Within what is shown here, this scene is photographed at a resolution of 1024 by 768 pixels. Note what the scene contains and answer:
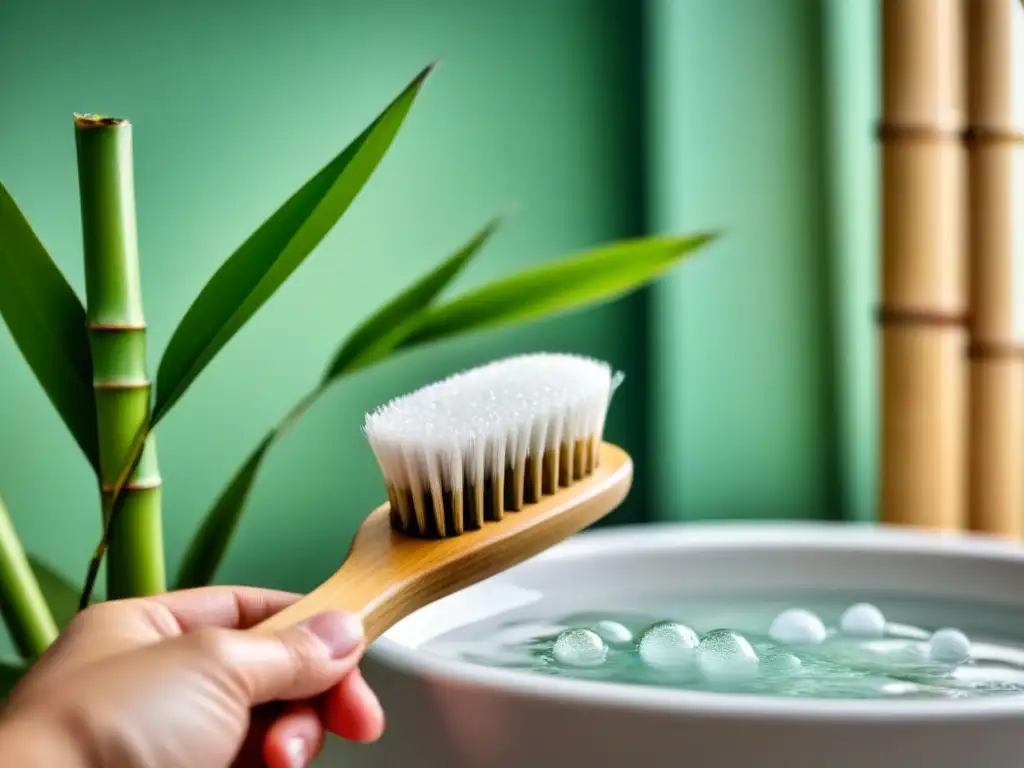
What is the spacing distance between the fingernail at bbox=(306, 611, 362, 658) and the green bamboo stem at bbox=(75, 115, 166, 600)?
0.14 m

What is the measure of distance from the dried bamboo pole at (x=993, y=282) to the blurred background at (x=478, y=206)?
16 centimetres

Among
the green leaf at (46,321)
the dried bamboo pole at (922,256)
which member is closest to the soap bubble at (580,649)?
the green leaf at (46,321)

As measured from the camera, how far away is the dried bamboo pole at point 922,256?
0.84 m

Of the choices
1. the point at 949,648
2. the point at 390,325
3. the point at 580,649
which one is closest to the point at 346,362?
the point at 390,325

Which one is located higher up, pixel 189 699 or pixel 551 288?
pixel 551 288

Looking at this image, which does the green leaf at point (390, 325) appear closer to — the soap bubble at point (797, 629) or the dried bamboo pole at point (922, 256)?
the soap bubble at point (797, 629)

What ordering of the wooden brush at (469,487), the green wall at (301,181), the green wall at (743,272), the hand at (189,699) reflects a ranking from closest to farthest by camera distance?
the hand at (189,699)
the wooden brush at (469,487)
the green wall at (301,181)
the green wall at (743,272)

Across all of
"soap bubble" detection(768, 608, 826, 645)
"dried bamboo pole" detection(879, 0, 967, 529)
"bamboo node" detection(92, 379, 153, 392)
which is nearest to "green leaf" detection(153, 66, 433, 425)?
"bamboo node" detection(92, 379, 153, 392)

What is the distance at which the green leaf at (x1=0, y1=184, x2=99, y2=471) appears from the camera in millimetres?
492

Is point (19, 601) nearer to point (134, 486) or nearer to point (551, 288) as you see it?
point (134, 486)

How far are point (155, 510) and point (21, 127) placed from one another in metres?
0.37

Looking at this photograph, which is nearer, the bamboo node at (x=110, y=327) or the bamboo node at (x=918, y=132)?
the bamboo node at (x=110, y=327)

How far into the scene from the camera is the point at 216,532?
0.55 m

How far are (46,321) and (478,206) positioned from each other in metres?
0.49
